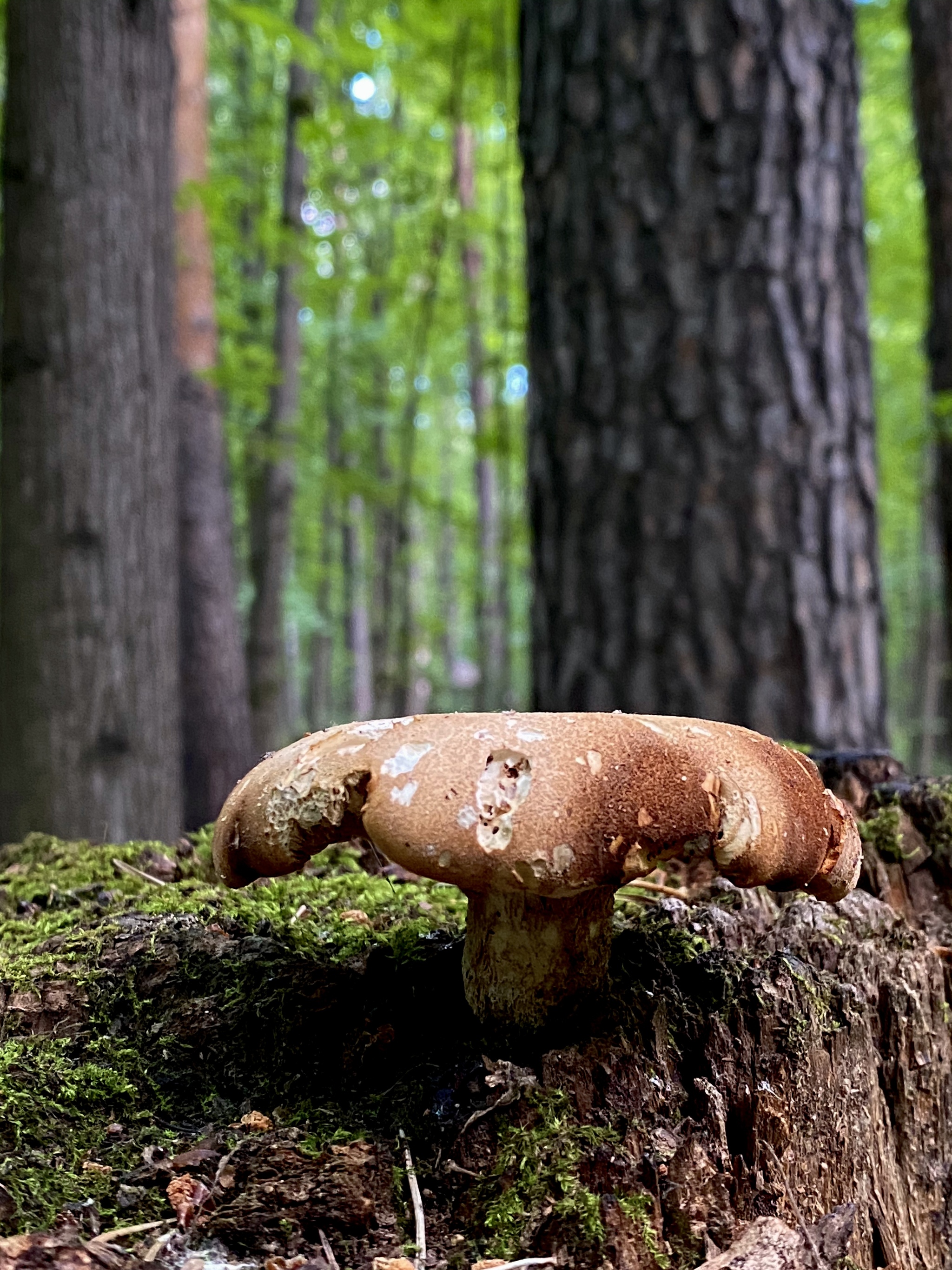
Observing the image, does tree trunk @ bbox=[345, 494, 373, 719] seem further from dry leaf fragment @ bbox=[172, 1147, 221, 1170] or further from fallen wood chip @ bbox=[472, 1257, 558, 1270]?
fallen wood chip @ bbox=[472, 1257, 558, 1270]

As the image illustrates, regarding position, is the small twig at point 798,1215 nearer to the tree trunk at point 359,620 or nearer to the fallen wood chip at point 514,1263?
the fallen wood chip at point 514,1263

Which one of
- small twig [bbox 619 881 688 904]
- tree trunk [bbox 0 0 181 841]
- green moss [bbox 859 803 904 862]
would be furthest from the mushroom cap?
tree trunk [bbox 0 0 181 841]

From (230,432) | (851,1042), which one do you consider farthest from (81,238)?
(230,432)

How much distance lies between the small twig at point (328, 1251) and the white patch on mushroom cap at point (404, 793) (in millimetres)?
562

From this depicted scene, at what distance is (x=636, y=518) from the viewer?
12.7ft

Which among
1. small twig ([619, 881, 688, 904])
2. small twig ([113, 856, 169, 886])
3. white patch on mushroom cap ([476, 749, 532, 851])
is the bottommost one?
small twig ([619, 881, 688, 904])

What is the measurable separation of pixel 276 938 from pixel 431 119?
1001 cm

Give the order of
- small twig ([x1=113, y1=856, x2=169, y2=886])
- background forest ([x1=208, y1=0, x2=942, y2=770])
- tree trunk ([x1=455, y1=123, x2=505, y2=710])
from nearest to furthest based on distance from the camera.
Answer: small twig ([x1=113, y1=856, x2=169, y2=886]), background forest ([x1=208, y1=0, x2=942, y2=770]), tree trunk ([x1=455, y1=123, x2=505, y2=710])

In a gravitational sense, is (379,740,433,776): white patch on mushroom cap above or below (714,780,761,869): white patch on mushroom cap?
above

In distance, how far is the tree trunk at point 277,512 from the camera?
29.2ft

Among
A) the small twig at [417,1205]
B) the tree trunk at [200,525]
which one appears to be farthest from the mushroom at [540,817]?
the tree trunk at [200,525]

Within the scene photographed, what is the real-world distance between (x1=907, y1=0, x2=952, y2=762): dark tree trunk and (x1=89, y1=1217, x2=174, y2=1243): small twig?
7.29 meters

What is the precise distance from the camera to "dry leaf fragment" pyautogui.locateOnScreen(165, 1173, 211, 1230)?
126 centimetres

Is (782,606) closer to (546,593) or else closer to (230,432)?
(546,593)
